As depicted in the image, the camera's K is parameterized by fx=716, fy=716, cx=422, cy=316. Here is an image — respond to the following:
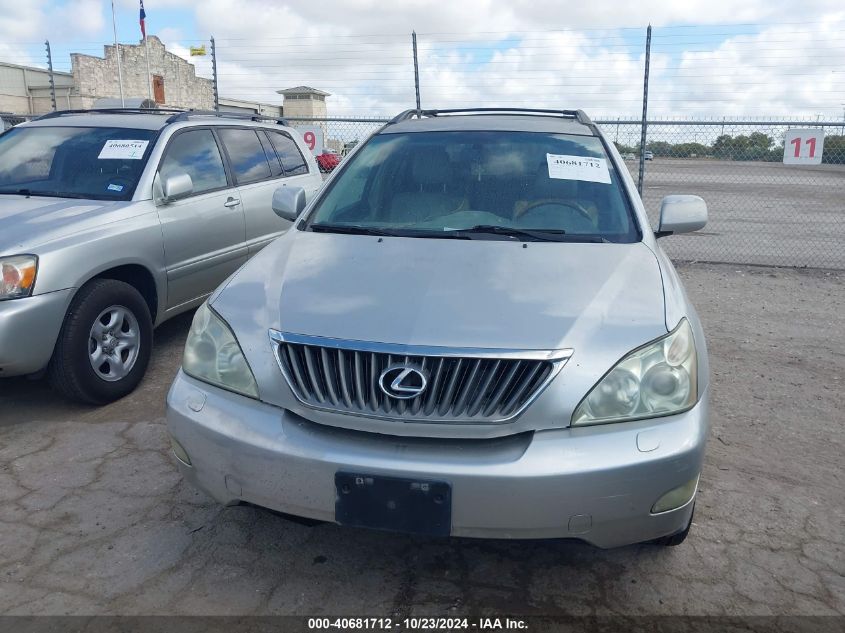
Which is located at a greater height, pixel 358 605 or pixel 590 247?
pixel 590 247

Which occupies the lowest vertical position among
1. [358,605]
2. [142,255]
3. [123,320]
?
[358,605]

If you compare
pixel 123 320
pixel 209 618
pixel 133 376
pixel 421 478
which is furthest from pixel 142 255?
pixel 421 478

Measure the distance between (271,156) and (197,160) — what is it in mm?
1049

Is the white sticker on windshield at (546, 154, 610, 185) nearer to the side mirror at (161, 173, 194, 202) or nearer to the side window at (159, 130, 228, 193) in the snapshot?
the side mirror at (161, 173, 194, 202)

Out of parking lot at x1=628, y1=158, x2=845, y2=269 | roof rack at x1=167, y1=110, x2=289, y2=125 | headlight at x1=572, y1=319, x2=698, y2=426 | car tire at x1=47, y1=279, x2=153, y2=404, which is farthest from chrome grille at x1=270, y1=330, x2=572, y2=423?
parking lot at x1=628, y1=158, x2=845, y2=269

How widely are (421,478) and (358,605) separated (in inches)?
25.6

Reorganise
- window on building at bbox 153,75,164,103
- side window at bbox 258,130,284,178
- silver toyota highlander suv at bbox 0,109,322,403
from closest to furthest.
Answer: silver toyota highlander suv at bbox 0,109,322,403 → side window at bbox 258,130,284,178 → window on building at bbox 153,75,164,103

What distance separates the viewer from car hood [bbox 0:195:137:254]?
3.70 metres

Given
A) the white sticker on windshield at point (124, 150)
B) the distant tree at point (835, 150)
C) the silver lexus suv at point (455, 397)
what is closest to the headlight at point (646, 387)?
the silver lexus suv at point (455, 397)

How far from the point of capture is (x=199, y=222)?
16.1 ft

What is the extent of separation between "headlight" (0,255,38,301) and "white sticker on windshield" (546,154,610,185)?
2.64 meters

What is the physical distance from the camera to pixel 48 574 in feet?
8.55

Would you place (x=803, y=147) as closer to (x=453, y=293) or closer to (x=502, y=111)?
(x=502, y=111)

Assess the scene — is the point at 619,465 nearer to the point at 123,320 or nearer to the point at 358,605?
the point at 358,605
